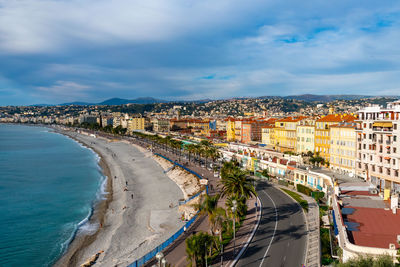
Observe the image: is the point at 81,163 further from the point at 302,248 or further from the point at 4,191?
the point at 302,248

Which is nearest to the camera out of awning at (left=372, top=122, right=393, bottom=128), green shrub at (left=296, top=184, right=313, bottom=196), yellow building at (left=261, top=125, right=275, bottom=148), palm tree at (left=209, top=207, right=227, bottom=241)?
palm tree at (left=209, top=207, right=227, bottom=241)

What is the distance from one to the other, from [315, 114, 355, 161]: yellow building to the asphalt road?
70.9 feet

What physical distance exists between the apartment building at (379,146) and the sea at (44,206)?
39.9 meters

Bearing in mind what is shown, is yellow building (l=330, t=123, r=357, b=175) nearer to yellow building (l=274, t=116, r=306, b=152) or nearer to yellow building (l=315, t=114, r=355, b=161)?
yellow building (l=315, t=114, r=355, b=161)

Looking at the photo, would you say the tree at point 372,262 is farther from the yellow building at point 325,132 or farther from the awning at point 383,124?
the yellow building at point 325,132

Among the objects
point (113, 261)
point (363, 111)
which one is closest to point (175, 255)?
point (113, 261)

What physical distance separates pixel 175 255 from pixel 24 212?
35051 millimetres

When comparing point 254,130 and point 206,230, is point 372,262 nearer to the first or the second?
point 206,230

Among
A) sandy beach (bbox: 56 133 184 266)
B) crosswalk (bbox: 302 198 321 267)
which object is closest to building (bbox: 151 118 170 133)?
sandy beach (bbox: 56 133 184 266)

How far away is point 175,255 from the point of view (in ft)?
86.8

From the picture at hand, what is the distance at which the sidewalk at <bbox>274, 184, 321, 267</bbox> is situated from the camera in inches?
938

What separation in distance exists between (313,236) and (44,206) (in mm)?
44164

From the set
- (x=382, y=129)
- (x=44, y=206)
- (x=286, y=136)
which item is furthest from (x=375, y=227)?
(x=286, y=136)

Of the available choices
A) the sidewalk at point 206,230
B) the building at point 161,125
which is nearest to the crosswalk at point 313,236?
the sidewalk at point 206,230
